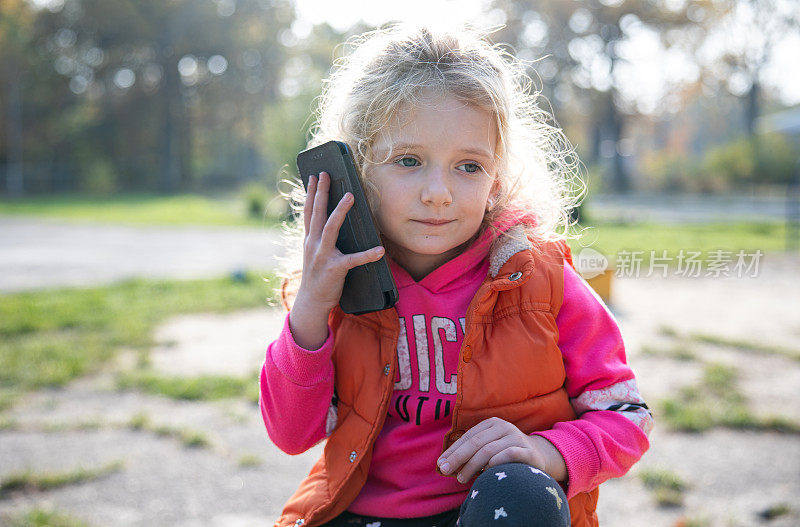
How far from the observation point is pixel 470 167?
143cm

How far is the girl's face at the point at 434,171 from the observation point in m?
1.38

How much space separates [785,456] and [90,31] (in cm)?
3798

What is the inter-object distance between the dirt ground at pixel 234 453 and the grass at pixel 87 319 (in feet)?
0.71

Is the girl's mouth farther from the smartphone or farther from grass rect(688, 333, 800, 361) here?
grass rect(688, 333, 800, 361)

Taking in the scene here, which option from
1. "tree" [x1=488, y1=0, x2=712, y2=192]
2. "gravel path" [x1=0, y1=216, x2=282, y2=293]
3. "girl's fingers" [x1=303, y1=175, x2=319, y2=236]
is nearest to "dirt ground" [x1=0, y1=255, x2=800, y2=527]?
"girl's fingers" [x1=303, y1=175, x2=319, y2=236]

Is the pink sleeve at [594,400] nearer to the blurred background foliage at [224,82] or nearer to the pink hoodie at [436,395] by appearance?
the pink hoodie at [436,395]

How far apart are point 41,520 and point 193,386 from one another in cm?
146

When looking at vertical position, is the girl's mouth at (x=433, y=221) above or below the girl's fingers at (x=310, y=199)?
below

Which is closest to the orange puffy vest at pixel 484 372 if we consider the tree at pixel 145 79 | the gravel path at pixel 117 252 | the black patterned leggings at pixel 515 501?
the black patterned leggings at pixel 515 501

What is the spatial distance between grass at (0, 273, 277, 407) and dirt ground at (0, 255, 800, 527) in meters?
0.22

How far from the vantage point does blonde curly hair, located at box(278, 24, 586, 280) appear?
4.63 ft

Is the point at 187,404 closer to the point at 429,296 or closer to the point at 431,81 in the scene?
the point at 429,296

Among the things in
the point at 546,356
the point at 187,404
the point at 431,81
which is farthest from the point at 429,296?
the point at 187,404

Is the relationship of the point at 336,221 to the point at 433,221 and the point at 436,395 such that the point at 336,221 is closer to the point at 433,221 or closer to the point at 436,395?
the point at 433,221
